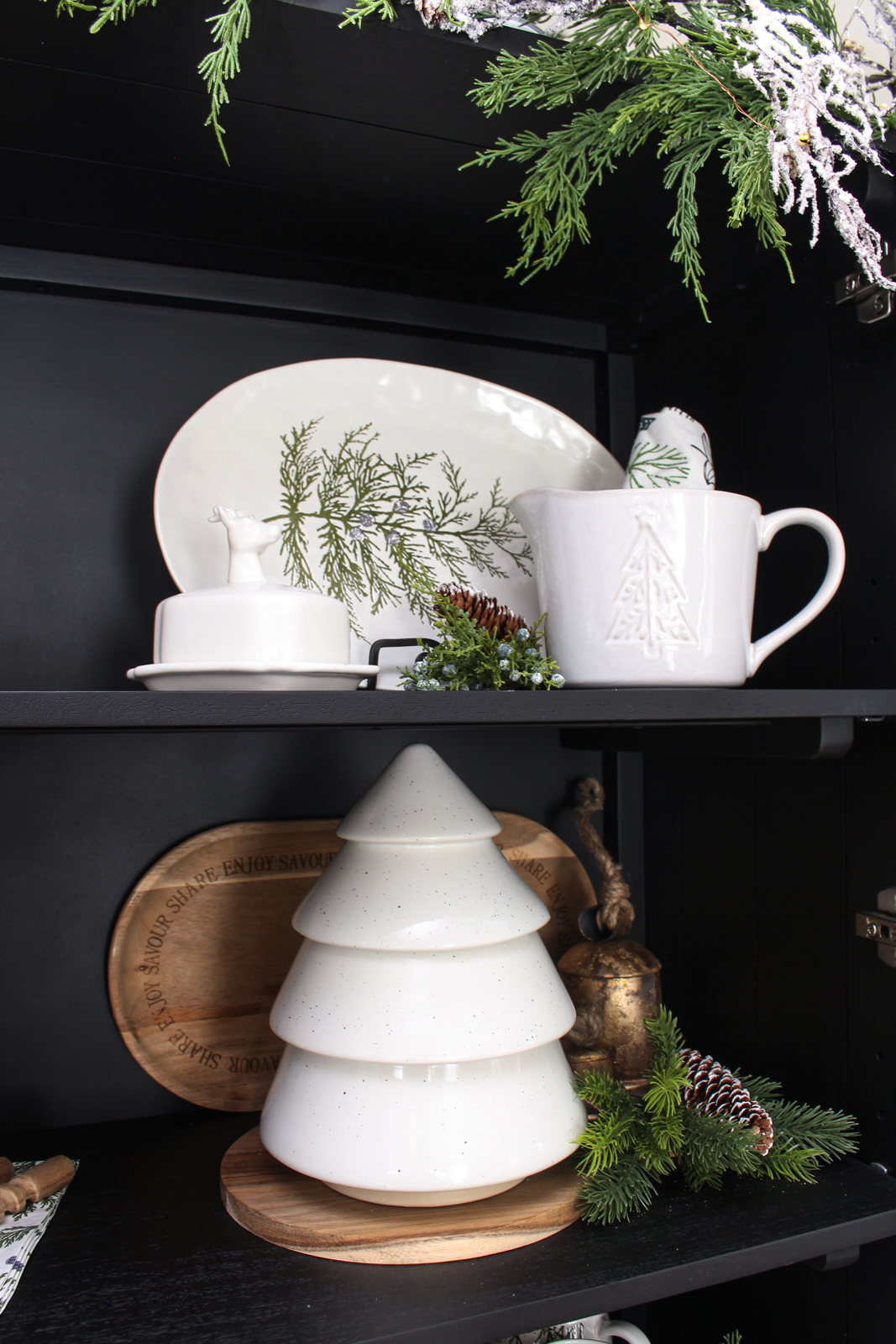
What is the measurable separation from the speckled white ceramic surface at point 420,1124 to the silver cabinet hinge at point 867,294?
0.58 m

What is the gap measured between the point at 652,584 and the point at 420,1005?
31cm

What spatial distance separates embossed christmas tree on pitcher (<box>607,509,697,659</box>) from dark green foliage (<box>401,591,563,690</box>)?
6cm

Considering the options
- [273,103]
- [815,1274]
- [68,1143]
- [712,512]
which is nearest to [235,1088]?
[68,1143]

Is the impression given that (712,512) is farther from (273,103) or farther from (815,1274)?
(815,1274)

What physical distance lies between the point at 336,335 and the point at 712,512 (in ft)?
1.42

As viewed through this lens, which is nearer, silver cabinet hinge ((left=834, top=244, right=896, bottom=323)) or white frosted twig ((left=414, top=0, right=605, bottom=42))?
white frosted twig ((left=414, top=0, right=605, bottom=42))

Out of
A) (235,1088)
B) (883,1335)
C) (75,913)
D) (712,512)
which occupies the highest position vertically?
(712,512)

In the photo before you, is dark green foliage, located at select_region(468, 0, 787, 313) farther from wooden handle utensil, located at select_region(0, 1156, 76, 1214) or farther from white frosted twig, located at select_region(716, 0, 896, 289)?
wooden handle utensil, located at select_region(0, 1156, 76, 1214)

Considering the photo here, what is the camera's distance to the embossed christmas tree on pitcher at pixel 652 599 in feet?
1.99

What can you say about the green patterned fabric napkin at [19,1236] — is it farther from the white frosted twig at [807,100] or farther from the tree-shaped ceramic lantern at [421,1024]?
the white frosted twig at [807,100]

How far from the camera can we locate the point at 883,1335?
2.09ft

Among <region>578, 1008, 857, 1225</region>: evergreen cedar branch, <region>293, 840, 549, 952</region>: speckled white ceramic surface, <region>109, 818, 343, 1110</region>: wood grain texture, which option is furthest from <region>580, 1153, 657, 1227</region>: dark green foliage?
<region>109, 818, 343, 1110</region>: wood grain texture

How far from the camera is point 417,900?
0.63 m

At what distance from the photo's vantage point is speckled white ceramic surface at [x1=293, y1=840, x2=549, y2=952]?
620 mm
